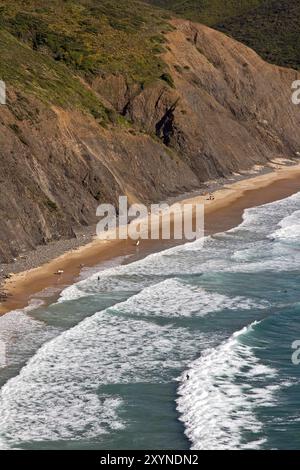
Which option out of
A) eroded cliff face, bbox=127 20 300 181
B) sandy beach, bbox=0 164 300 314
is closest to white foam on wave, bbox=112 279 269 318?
sandy beach, bbox=0 164 300 314

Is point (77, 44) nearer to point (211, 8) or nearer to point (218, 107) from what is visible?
point (218, 107)

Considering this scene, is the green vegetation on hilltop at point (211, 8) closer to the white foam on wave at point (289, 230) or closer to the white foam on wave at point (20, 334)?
the white foam on wave at point (289, 230)

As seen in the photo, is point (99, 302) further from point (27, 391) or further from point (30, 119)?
point (30, 119)

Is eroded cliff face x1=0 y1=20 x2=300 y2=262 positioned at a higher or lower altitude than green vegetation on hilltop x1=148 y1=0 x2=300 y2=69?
lower

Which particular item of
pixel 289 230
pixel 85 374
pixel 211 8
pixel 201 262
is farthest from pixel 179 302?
pixel 211 8

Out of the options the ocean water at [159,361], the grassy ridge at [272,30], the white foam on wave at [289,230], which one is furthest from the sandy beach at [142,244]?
the grassy ridge at [272,30]

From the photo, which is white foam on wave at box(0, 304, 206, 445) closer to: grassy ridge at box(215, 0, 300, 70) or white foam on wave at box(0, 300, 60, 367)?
white foam on wave at box(0, 300, 60, 367)
